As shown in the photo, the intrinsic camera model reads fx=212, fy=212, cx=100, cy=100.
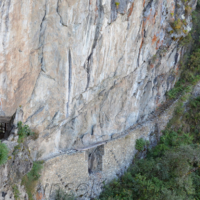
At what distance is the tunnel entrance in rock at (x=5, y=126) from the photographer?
22.0 feet

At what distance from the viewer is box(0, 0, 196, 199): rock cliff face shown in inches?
241

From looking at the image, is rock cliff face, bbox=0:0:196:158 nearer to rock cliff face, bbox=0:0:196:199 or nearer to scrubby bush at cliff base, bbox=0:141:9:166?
rock cliff face, bbox=0:0:196:199

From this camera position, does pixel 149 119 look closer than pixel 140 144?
No

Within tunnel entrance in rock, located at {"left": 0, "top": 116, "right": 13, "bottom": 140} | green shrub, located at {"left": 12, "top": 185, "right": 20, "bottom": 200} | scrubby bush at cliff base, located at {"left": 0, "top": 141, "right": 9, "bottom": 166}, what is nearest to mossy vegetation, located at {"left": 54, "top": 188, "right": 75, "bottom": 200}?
green shrub, located at {"left": 12, "top": 185, "right": 20, "bottom": 200}

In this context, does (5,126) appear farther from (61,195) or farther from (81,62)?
(81,62)

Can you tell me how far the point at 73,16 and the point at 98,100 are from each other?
349 cm

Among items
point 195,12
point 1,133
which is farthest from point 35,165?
point 195,12

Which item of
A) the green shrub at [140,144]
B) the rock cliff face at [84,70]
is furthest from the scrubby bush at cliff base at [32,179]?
the green shrub at [140,144]

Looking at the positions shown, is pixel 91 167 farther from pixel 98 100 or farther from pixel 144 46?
pixel 144 46

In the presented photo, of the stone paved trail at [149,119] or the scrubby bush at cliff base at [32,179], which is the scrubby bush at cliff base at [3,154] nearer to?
the scrubby bush at cliff base at [32,179]

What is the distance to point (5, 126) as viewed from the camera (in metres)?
6.94

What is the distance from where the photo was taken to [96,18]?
23.4 ft

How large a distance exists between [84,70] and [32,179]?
3.94 m

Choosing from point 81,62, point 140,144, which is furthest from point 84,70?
point 140,144
